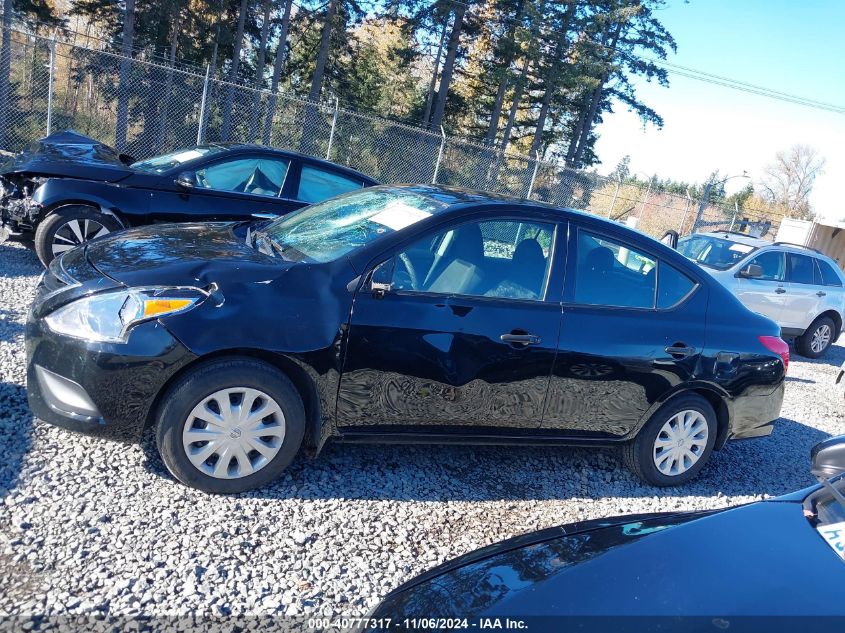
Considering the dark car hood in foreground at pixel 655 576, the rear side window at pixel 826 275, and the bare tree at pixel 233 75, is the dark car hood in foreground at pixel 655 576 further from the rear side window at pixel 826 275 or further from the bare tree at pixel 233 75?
the bare tree at pixel 233 75

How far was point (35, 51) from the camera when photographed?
14.8 m

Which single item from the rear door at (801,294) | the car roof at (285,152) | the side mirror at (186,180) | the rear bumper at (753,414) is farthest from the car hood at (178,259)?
the rear door at (801,294)

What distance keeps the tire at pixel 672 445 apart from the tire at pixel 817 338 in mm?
7249

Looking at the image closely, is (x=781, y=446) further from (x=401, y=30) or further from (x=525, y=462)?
(x=401, y=30)

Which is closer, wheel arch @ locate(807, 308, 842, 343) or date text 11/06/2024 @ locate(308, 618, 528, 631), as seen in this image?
date text 11/06/2024 @ locate(308, 618, 528, 631)

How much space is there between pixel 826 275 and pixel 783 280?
1.19 m

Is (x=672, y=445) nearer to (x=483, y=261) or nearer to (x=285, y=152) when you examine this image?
(x=483, y=261)

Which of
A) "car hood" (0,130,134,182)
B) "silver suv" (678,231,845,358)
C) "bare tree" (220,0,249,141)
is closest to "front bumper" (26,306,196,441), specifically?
"car hood" (0,130,134,182)

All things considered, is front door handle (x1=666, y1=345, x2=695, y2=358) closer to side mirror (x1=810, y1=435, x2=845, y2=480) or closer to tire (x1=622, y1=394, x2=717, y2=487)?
tire (x1=622, y1=394, x2=717, y2=487)

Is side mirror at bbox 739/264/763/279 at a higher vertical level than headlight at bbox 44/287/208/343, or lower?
higher

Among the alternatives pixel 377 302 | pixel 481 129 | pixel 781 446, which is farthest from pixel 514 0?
pixel 377 302

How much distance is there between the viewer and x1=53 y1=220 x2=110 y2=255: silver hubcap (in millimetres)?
6199

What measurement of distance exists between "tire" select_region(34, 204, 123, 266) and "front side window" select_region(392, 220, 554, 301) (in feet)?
13.2

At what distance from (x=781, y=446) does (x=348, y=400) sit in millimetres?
4425
